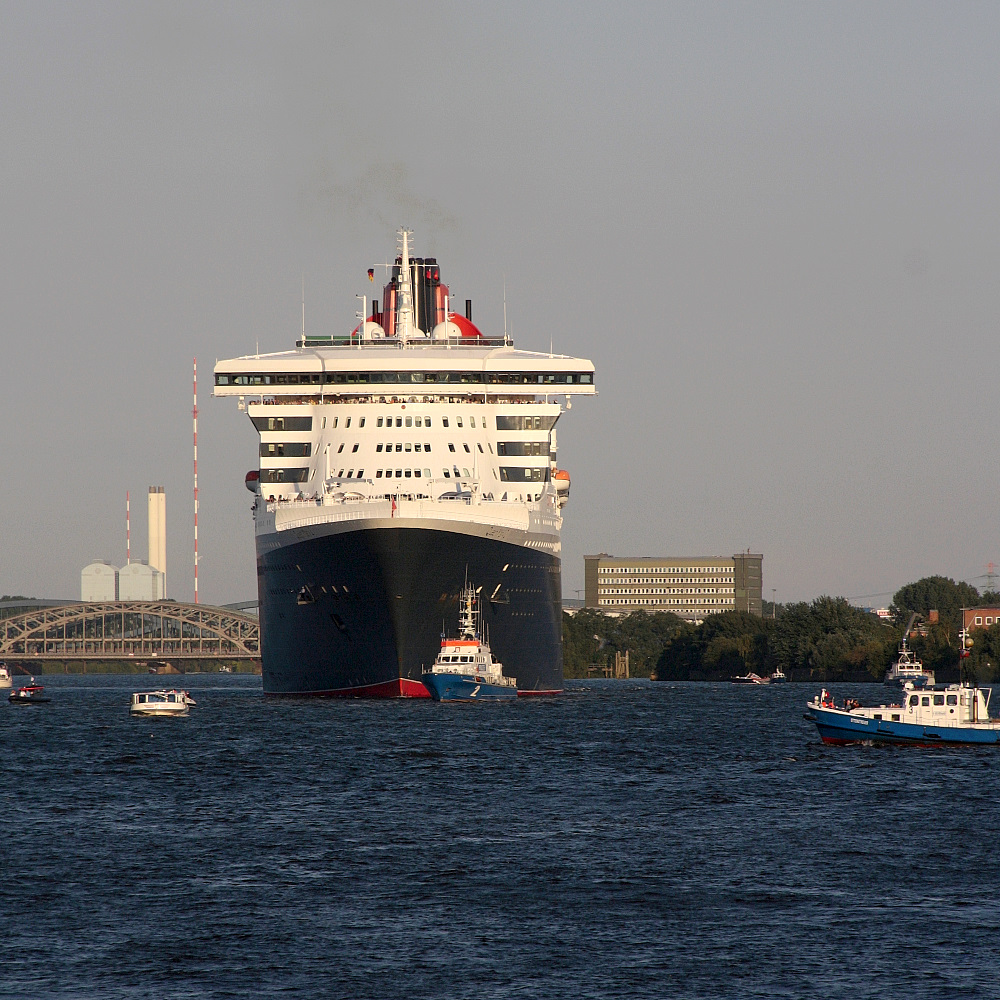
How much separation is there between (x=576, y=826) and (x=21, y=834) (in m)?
14.7

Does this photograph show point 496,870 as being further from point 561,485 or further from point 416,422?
point 561,485

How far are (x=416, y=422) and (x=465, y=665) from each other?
15.2 metres

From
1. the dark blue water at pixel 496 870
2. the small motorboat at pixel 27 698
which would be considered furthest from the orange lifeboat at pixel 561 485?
the small motorboat at pixel 27 698

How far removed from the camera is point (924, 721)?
2702 inches

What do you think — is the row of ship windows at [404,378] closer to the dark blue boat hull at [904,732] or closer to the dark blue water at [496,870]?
the dark blue water at [496,870]

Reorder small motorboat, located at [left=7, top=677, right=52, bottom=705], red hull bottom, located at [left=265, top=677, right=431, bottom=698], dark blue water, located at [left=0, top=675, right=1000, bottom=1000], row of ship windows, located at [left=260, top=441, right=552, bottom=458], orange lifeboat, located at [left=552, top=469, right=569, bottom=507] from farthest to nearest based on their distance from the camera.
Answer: small motorboat, located at [left=7, top=677, right=52, bottom=705]
orange lifeboat, located at [left=552, top=469, right=569, bottom=507]
row of ship windows, located at [left=260, top=441, right=552, bottom=458]
red hull bottom, located at [left=265, top=677, right=431, bottom=698]
dark blue water, located at [left=0, top=675, right=1000, bottom=1000]

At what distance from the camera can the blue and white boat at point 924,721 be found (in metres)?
68.2

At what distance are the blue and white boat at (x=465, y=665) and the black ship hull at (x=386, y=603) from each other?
0.57m

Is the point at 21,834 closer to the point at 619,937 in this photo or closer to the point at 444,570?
the point at 619,937

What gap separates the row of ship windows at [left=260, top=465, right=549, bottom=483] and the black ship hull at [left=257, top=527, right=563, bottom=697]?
4368mm

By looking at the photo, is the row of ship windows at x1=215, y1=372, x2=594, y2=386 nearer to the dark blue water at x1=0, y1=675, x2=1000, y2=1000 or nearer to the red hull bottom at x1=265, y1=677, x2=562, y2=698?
the red hull bottom at x1=265, y1=677, x2=562, y2=698

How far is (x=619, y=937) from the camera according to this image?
32.6m

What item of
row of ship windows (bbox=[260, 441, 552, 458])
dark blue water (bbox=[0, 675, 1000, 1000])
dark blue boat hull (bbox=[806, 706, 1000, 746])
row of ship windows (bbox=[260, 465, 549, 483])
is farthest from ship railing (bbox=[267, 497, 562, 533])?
dark blue boat hull (bbox=[806, 706, 1000, 746])

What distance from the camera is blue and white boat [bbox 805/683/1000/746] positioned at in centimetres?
6825
